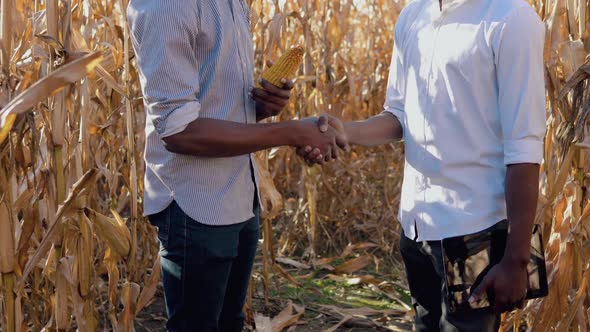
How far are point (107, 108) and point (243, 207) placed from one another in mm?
1251

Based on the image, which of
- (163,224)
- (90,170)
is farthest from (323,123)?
(90,170)

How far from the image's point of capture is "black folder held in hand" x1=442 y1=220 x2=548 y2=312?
1.94 m

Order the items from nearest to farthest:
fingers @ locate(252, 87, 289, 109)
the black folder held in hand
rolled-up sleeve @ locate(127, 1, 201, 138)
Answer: rolled-up sleeve @ locate(127, 1, 201, 138) < the black folder held in hand < fingers @ locate(252, 87, 289, 109)

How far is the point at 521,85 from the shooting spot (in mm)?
1836

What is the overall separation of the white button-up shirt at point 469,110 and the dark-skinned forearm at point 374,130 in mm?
165

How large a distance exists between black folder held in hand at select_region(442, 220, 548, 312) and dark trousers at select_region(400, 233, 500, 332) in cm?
3

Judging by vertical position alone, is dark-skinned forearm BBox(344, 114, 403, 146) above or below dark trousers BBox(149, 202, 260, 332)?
above

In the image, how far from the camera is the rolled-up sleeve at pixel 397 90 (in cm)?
225

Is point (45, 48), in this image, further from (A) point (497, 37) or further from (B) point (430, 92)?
(A) point (497, 37)

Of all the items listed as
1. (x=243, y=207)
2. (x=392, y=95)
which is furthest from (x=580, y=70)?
(x=243, y=207)

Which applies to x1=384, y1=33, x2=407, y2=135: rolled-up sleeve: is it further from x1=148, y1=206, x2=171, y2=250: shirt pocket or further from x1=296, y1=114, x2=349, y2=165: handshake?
x1=148, y1=206, x2=171, y2=250: shirt pocket

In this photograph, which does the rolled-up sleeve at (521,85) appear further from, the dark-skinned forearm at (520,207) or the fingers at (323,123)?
the fingers at (323,123)

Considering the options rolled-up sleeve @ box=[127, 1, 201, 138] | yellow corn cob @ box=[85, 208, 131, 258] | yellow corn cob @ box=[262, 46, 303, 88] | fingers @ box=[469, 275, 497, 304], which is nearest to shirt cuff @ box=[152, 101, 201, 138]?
rolled-up sleeve @ box=[127, 1, 201, 138]

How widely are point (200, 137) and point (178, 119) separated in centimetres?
8
